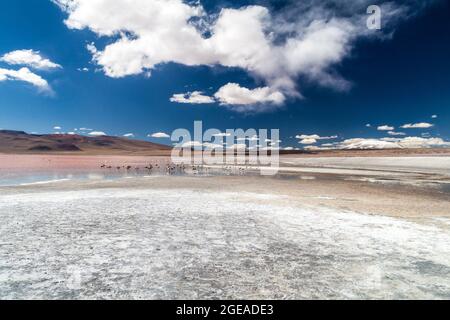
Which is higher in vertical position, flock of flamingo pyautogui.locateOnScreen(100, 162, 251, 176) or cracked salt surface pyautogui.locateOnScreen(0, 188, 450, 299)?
flock of flamingo pyautogui.locateOnScreen(100, 162, 251, 176)

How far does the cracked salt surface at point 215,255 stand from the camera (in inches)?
191

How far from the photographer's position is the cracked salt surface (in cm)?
485

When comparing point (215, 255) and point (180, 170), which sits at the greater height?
point (180, 170)

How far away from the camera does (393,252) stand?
6.81 meters

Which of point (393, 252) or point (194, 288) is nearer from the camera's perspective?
point (194, 288)

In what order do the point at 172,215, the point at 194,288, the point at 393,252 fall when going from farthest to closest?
the point at 172,215 < the point at 393,252 < the point at 194,288

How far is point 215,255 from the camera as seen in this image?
6504 millimetres

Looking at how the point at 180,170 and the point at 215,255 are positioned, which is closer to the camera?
the point at 215,255

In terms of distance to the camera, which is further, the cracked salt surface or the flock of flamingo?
the flock of flamingo

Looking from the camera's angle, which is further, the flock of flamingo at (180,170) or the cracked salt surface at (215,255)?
the flock of flamingo at (180,170)

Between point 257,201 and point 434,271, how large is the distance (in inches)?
333

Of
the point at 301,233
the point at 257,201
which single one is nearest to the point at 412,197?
the point at 257,201

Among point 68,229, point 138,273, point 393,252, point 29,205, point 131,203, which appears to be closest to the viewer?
point 138,273
